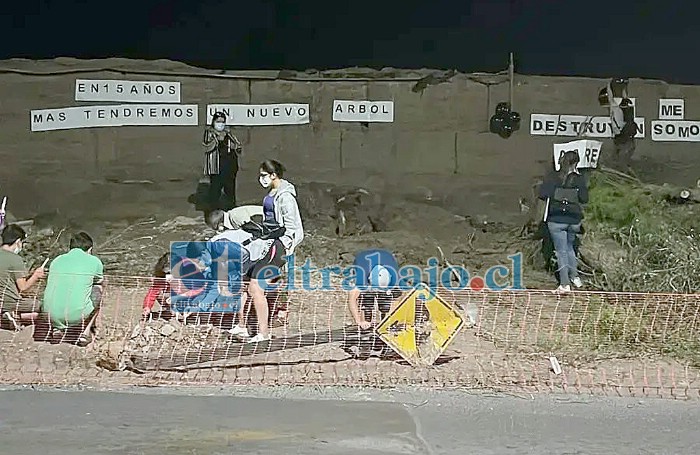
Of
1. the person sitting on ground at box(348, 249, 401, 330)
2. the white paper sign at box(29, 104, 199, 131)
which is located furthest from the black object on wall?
the person sitting on ground at box(348, 249, 401, 330)

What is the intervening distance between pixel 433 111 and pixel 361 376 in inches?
232

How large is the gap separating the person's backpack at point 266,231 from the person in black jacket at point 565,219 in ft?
10.4

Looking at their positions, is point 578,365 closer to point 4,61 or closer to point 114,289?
point 114,289

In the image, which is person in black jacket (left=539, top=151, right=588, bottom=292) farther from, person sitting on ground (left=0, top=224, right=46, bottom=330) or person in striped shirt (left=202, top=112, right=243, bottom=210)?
person sitting on ground (left=0, top=224, right=46, bottom=330)

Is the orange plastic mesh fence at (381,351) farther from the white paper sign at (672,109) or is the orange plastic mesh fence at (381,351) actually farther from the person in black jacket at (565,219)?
the white paper sign at (672,109)

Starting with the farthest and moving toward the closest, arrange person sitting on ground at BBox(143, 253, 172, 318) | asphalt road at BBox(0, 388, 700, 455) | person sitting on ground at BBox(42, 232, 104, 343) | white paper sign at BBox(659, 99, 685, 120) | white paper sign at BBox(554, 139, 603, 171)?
white paper sign at BBox(659, 99, 685, 120) < white paper sign at BBox(554, 139, 603, 171) < person sitting on ground at BBox(143, 253, 172, 318) < person sitting on ground at BBox(42, 232, 104, 343) < asphalt road at BBox(0, 388, 700, 455)

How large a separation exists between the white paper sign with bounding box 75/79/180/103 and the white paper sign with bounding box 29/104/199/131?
0.28 ft

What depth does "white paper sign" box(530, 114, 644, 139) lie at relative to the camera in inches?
501

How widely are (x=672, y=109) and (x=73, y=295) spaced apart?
8044 millimetres

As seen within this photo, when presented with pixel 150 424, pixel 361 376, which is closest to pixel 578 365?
pixel 361 376

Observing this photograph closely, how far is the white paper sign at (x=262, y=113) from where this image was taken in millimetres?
12633

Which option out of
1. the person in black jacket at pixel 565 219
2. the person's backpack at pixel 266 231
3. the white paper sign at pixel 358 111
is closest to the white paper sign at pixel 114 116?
the white paper sign at pixel 358 111

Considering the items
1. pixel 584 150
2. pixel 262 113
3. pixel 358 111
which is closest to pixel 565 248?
pixel 584 150

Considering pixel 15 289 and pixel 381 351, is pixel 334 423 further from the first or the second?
pixel 15 289
